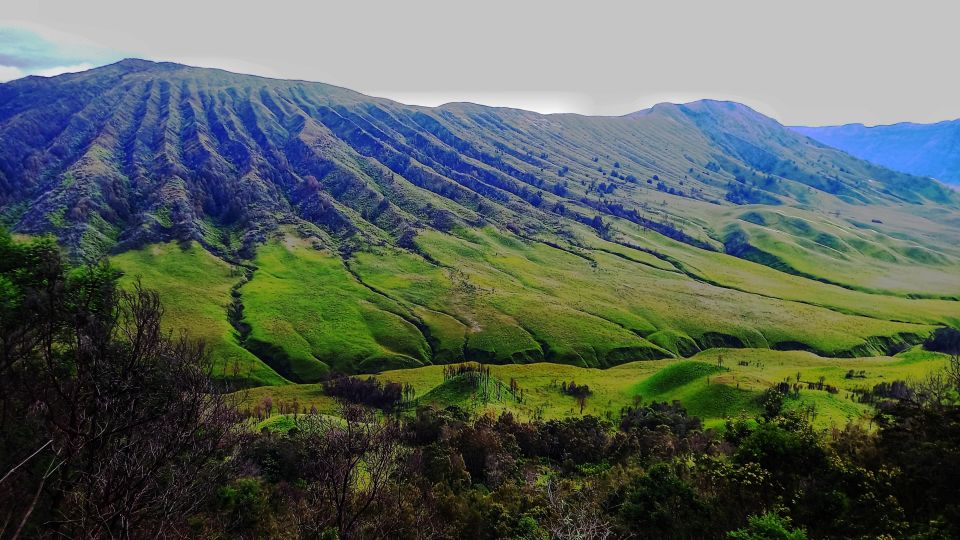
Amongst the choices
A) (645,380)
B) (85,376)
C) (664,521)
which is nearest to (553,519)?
(664,521)

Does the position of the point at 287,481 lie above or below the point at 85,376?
below

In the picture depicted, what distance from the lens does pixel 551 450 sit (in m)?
94.4

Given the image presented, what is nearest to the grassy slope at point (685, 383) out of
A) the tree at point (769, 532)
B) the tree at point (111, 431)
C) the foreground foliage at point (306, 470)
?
the foreground foliage at point (306, 470)

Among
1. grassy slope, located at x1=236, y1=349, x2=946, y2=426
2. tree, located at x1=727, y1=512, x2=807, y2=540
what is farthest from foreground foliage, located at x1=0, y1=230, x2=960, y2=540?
grassy slope, located at x1=236, y1=349, x2=946, y2=426

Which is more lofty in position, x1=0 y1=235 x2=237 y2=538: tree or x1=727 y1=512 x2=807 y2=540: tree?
x1=0 y1=235 x2=237 y2=538: tree

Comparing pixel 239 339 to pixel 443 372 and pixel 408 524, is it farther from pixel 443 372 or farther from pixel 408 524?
pixel 408 524

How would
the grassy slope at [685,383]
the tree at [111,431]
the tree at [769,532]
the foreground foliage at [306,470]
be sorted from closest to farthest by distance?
1. the tree at [111,431]
2. the foreground foliage at [306,470]
3. the tree at [769,532]
4. the grassy slope at [685,383]

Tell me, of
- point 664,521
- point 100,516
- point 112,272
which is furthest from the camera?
point 112,272

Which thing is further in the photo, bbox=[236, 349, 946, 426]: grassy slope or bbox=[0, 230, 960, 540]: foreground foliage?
bbox=[236, 349, 946, 426]: grassy slope

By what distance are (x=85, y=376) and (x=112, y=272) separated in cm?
6247

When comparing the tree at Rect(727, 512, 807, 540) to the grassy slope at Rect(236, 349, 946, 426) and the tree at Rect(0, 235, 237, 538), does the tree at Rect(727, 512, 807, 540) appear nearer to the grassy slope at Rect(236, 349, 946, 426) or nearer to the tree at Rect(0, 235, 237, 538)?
the tree at Rect(0, 235, 237, 538)

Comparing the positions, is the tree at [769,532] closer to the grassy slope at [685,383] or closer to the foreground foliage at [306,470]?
the foreground foliage at [306,470]

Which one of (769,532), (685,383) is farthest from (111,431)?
(685,383)

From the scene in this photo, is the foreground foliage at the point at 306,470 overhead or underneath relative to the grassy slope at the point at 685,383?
overhead
